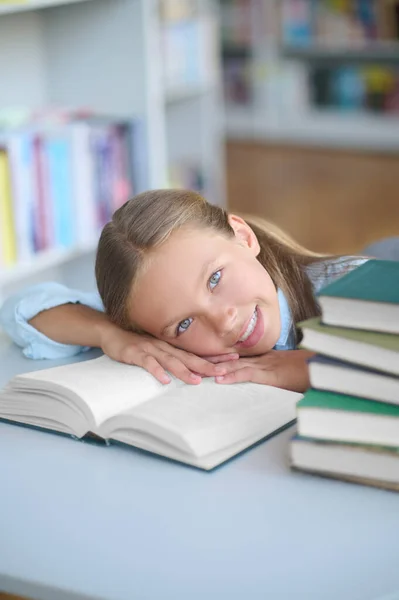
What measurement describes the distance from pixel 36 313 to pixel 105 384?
0.37 metres

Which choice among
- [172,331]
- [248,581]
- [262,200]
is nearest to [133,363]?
→ [172,331]

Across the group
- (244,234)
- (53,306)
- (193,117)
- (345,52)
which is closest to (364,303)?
(244,234)

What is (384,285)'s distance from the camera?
83 centimetres

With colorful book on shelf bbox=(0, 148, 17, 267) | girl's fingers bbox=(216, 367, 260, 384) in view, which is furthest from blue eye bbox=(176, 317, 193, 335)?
colorful book on shelf bbox=(0, 148, 17, 267)

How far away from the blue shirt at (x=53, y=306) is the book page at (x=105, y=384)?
7.8 inches

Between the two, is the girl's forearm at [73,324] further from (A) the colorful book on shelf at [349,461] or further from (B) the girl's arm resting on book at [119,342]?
(A) the colorful book on shelf at [349,461]

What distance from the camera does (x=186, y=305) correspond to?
1.10 meters

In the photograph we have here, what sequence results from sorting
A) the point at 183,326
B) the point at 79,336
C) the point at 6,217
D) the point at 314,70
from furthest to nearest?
the point at 314,70 → the point at 6,217 → the point at 79,336 → the point at 183,326

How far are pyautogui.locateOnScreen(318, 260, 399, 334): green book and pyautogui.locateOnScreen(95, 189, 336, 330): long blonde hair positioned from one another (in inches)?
14.1

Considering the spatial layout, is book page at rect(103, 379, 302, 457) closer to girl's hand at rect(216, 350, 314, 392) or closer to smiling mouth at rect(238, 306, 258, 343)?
girl's hand at rect(216, 350, 314, 392)

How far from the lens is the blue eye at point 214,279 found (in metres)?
1.13

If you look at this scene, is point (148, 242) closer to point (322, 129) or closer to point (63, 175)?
point (63, 175)

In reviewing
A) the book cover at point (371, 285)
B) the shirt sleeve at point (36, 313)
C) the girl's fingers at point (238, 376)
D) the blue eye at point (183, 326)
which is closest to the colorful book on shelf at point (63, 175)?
the shirt sleeve at point (36, 313)

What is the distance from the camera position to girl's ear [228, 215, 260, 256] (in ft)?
4.12
